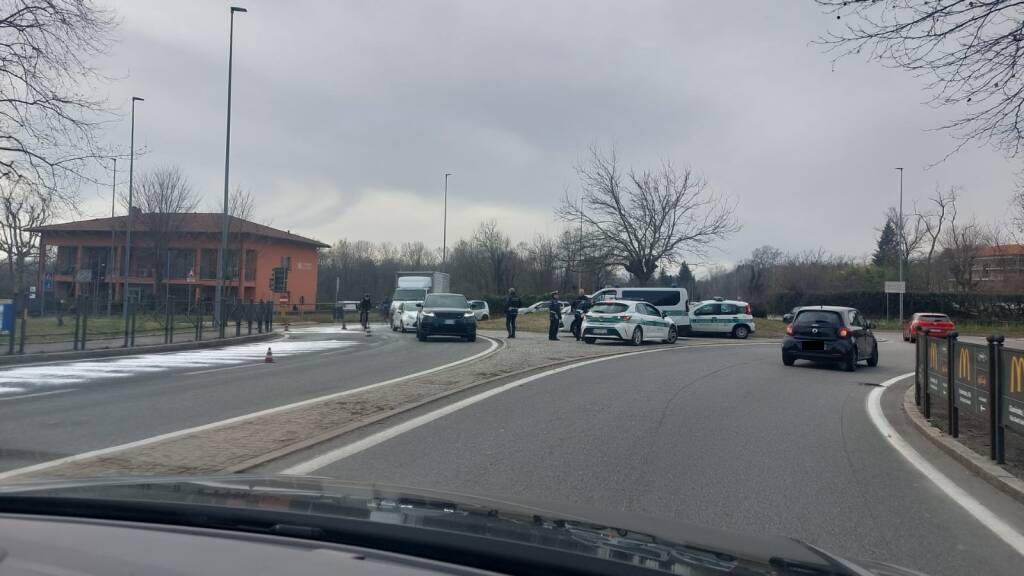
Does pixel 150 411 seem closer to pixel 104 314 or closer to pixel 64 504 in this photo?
pixel 64 504

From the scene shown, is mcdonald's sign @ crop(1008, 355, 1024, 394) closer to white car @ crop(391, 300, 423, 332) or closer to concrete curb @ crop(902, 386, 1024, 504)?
concrete curb @ crop(902, 386, 1024, 504)

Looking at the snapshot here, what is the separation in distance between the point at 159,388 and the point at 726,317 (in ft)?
83.1

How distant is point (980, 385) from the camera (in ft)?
28.2

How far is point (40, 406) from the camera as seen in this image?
36.1 feet

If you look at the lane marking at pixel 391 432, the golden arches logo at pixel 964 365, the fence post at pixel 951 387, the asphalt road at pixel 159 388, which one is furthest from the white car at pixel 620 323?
the golden arches logo at pixel 964 365

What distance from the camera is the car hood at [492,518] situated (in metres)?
2.30

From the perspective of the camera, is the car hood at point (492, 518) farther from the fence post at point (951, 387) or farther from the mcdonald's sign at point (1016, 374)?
the fence post at point (951, 387)

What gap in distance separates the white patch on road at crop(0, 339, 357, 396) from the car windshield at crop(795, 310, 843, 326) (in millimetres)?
13506

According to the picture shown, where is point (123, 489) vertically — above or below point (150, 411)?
above

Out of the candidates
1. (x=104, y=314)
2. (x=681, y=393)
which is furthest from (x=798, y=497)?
(x=104, y=314)

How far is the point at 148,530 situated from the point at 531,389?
11156mm

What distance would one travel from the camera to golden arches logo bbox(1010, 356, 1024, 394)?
7309 millimetres

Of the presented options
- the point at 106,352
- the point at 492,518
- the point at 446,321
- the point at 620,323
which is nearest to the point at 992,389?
the point at 492,518

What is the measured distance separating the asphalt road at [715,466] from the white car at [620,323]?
11.9 metres
